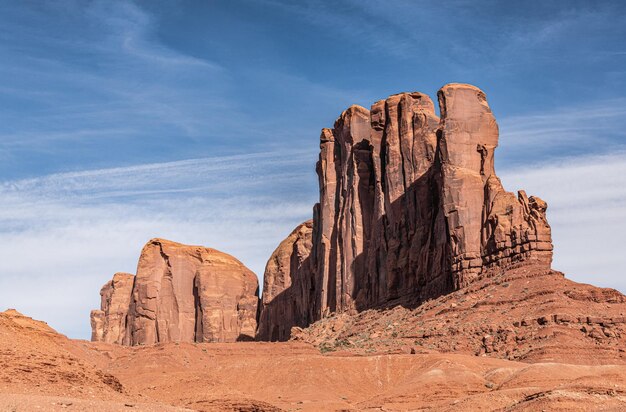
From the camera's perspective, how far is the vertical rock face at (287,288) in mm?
123875

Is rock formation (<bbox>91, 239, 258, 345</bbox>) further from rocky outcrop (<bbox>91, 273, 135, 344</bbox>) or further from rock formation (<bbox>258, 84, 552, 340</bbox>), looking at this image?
rocky outcrop (<bbox>91, 273, 135, 344</bbox>)

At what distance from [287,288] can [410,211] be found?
1515 inches

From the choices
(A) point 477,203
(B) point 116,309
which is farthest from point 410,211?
(B) point 116,309

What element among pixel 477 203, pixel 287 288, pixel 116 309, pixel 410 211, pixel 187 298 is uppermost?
pixel 116 309

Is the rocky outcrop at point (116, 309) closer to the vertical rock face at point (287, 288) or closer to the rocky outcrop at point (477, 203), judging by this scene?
the vertical rock face at point (287, 288)

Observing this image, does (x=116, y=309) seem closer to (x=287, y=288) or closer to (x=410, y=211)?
(x=287, y=288)

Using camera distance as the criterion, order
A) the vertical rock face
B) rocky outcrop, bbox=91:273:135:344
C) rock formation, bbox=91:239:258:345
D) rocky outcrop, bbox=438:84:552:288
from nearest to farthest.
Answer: rocky outcrop, bbox=438:84:552:288, the vertical rock face, rock formation, bbox=91:239:258:345, rocky outcrop, bbox=91:273:135:344

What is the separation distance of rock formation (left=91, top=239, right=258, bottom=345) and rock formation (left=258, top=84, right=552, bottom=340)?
18.0 feet

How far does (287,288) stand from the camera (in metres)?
132

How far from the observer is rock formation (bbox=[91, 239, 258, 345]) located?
12800 centimetres

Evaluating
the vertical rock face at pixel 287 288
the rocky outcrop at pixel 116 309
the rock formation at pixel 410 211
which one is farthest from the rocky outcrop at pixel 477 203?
the rocky outcrop at pixel 116 309

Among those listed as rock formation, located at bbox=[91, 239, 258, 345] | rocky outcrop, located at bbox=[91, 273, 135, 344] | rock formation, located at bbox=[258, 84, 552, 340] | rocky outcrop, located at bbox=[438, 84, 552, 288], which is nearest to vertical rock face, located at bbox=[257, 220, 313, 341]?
rock formation, located at bbox=[258, 84, 552, 340]

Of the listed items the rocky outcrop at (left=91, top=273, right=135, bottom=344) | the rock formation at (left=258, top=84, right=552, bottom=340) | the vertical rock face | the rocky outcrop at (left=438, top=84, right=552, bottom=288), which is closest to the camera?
the rocky outcrop at (left=438, top=84, right=552, bottom=288)

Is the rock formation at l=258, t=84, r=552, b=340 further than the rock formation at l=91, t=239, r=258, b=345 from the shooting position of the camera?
No
